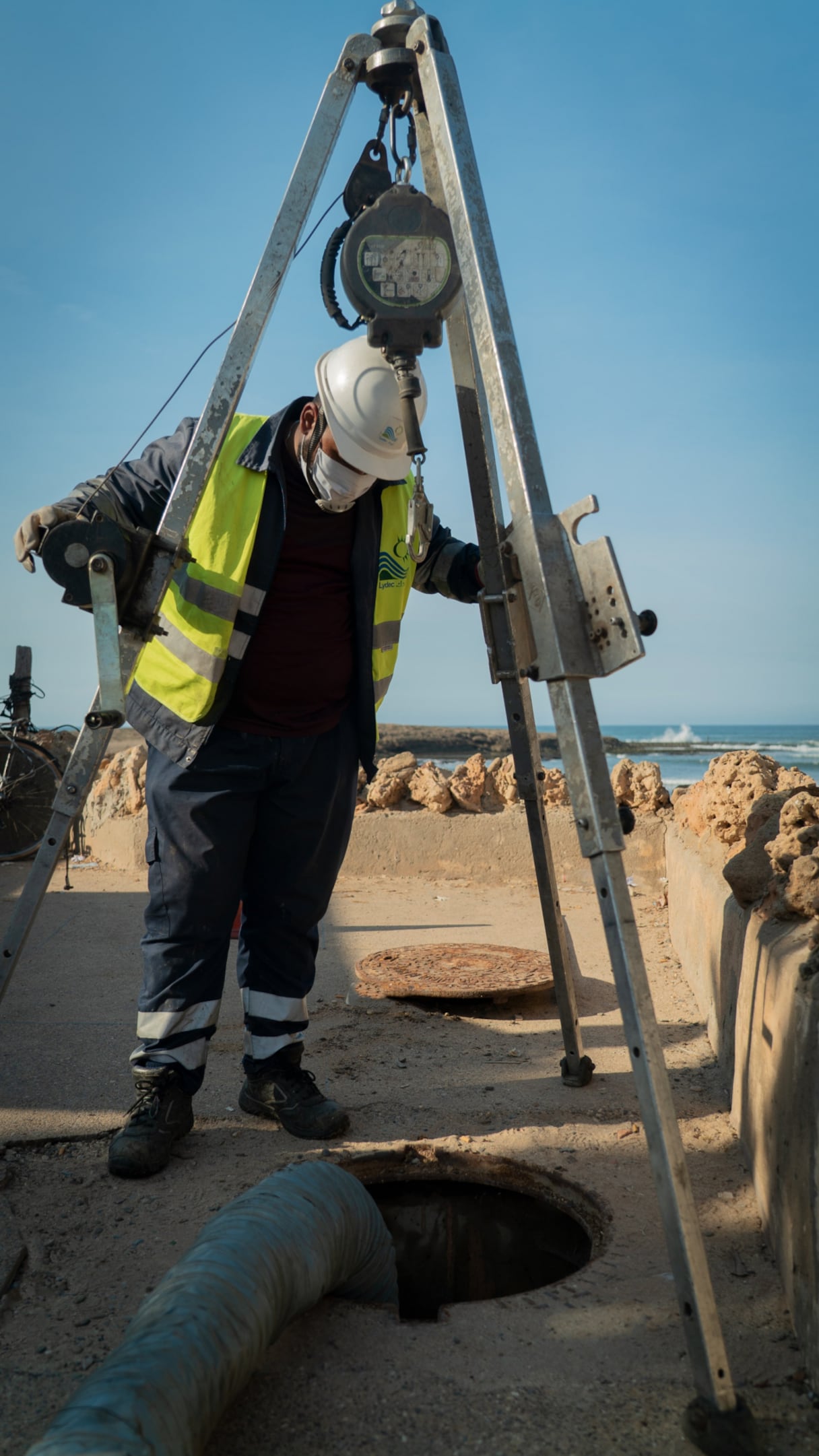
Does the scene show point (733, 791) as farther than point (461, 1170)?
Yes

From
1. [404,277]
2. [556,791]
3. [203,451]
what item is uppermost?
[404,277]

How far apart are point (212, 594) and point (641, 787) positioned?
180 inches

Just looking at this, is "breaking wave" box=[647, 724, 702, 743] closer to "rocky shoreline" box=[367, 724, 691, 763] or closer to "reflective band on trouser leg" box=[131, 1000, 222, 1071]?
"rocky shoreline" box=[367, 724, 691, 763]

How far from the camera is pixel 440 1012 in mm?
3826

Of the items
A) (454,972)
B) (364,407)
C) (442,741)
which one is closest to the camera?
(364,407)

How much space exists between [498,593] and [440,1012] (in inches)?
74.5

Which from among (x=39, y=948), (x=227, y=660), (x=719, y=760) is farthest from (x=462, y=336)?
(x=39, y=948)

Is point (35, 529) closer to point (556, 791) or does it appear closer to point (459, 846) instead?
point (459, 846)

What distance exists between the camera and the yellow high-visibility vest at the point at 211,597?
8.30ft

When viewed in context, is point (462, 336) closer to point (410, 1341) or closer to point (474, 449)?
point (474, 449)

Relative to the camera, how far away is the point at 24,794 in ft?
23.4

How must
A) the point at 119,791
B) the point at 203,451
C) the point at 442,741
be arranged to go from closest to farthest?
1. the point at 203,451
2. the point at 119,791
3. the point at 442,741

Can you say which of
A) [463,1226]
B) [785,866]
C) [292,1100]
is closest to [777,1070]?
[785,866]

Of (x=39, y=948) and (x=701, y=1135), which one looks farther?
(x=39, y=948)
